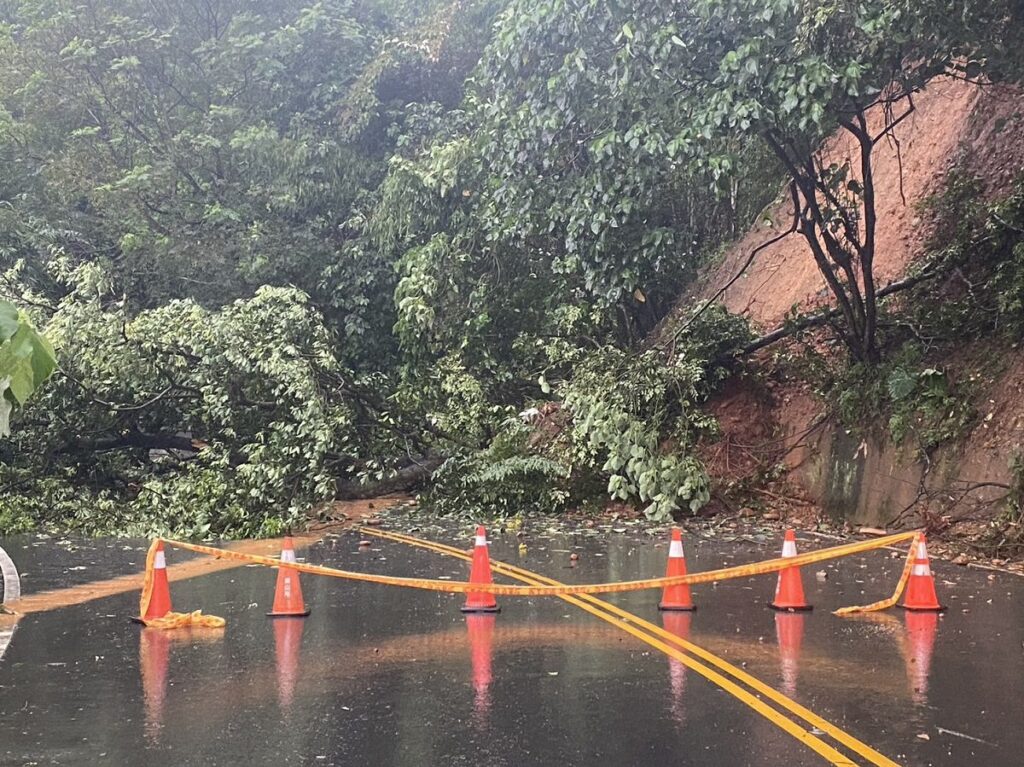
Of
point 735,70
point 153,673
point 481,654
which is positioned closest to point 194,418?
point 735,70

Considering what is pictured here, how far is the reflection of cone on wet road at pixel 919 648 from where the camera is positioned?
668 centimetres

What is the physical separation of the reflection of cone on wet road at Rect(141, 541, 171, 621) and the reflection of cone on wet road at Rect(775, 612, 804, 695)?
4.82m

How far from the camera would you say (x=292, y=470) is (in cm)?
1756

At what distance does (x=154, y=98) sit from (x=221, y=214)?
180 inches

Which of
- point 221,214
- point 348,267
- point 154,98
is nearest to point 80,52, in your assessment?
point 154,98

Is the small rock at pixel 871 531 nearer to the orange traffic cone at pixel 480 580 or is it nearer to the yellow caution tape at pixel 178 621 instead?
the orange traffic cone at pixel 480 580

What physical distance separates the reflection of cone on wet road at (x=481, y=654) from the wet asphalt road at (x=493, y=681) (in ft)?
0.08

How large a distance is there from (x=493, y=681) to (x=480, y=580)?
253 centimetres

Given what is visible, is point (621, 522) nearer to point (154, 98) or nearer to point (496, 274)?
point (496, 274)

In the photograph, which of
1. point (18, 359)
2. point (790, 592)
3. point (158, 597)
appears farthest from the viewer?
point (790, 592)

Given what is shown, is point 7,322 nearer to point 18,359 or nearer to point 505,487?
point 18,359

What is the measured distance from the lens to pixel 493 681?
696 cm

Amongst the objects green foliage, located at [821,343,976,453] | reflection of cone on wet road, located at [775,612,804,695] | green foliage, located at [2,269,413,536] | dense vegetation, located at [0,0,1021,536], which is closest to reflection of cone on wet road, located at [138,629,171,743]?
reflection of cone on wet road, located at [775,612,804,695]

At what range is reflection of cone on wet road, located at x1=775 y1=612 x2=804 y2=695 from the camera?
22.7 feet
